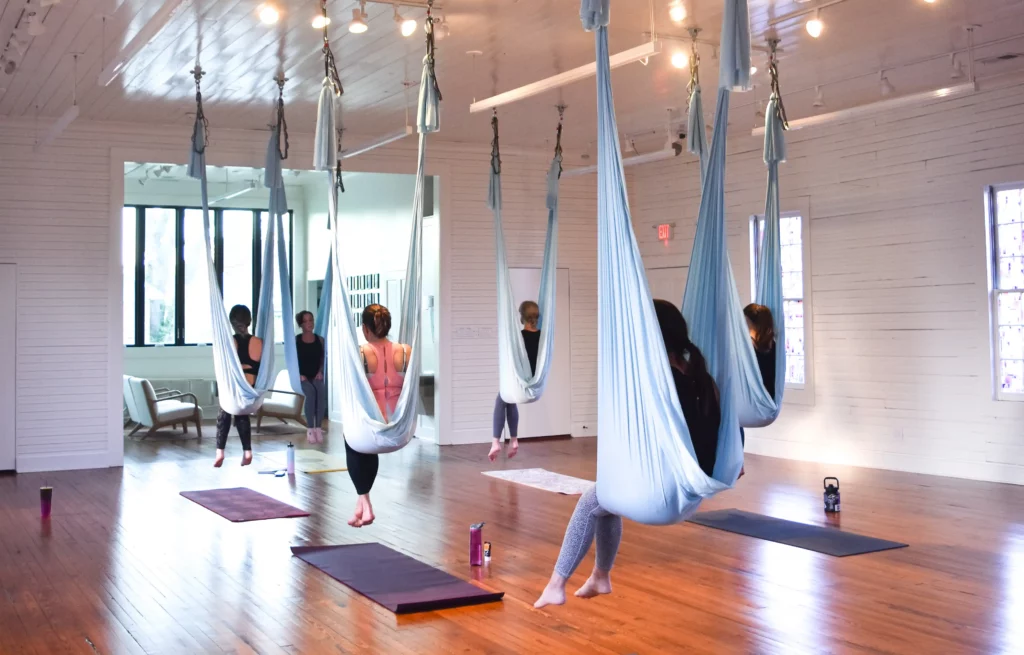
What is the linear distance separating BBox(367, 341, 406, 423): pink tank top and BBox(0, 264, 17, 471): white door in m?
5.62

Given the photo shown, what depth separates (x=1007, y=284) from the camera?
8219 mm

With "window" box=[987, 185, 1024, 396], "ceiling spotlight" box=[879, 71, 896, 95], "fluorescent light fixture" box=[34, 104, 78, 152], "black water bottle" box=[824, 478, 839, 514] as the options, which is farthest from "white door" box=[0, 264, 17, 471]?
"window" box=[987, 185, 1024, 396]

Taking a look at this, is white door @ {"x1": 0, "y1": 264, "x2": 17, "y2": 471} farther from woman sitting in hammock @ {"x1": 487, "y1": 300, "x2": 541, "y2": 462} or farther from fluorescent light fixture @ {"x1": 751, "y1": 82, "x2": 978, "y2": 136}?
fluorescent light fixture @ {"x1": 751, "y1": 82, "x2": 978, "y2": 136}

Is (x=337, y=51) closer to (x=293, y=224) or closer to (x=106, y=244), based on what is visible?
(x=106, y=244)

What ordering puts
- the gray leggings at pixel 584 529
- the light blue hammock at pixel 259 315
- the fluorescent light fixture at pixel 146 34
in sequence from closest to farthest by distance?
1. the gray leggings at pixel 584 529
2. the fluorescent light fixture at pixel 146 34
3. the light blue hammock at pixel 259 315

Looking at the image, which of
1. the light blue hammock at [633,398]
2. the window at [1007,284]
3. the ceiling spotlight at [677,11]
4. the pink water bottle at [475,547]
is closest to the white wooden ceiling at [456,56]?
the ceiling spotlight at [677,11]

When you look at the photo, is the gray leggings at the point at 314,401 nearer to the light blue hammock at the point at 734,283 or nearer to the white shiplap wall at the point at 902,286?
the light blue hammock at the point at 734,283

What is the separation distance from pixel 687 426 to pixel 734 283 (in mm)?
1759

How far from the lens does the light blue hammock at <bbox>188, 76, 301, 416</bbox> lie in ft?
23.6

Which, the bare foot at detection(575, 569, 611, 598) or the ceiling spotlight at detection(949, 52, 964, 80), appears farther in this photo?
the ceiling spotlight at detection(949, 52, 964, 80)

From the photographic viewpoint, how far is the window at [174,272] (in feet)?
47.7

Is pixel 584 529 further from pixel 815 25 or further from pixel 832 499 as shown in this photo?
pixel 815 25

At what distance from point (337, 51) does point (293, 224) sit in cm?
819

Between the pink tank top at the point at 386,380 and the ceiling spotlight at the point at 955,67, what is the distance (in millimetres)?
4736
